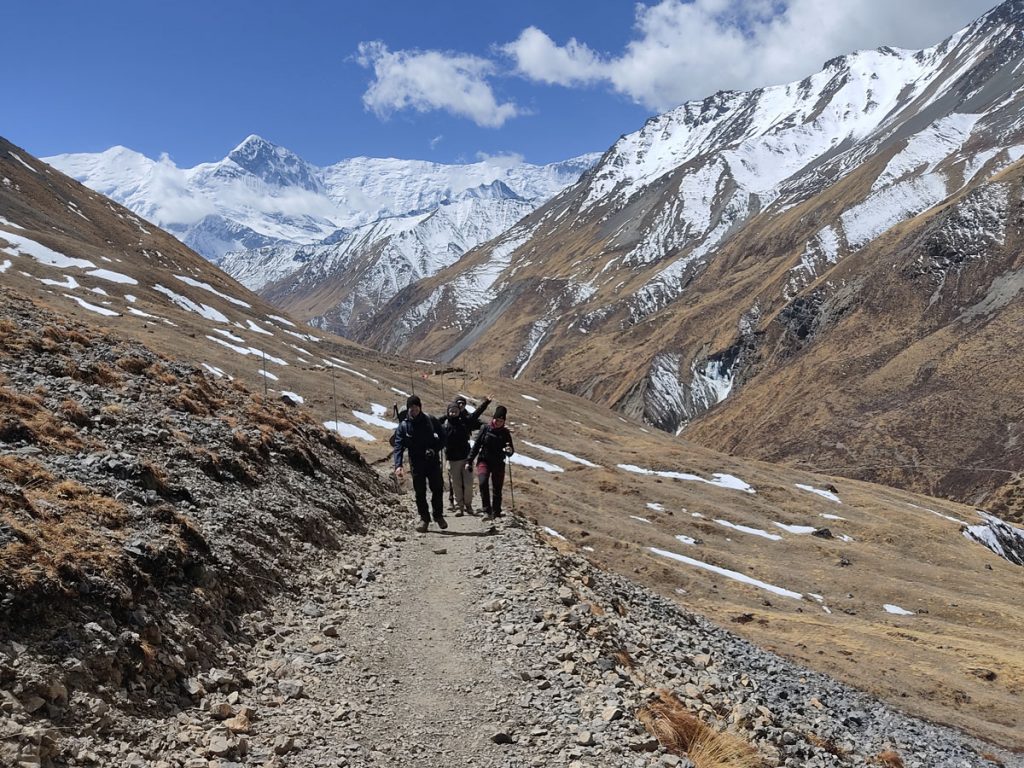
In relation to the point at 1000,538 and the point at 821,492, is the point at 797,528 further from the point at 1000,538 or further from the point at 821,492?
the point at 1000,538

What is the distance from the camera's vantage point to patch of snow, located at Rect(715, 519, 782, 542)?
43.7 meters

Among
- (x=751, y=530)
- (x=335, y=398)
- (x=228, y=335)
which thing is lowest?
(x=751, y=530)

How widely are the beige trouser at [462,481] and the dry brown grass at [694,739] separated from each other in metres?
10.8

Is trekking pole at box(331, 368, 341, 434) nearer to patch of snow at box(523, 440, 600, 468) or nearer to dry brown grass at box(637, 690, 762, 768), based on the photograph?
patch of snow at box(523, 440, 600, 468)

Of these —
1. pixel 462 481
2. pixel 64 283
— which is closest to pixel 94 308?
pixel 64 283

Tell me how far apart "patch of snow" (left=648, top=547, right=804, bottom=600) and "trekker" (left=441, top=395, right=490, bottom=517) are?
1603 cm

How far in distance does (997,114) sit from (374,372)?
203693mm

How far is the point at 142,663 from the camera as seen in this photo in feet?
24.8

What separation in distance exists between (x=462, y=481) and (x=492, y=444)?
1.61 metres

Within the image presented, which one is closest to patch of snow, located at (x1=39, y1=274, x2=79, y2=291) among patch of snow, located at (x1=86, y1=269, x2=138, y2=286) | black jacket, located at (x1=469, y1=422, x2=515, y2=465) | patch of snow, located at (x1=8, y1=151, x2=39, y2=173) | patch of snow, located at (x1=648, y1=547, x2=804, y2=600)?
patch of snow, located at (x1=86, y1=269, x2=138, y2=286)

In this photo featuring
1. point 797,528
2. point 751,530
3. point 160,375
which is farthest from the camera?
point 797,528

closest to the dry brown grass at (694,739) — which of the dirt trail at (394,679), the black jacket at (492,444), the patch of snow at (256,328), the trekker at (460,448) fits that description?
the dirt trail at (394,679)

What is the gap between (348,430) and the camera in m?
45.9

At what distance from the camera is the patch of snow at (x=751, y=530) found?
43656 mm
